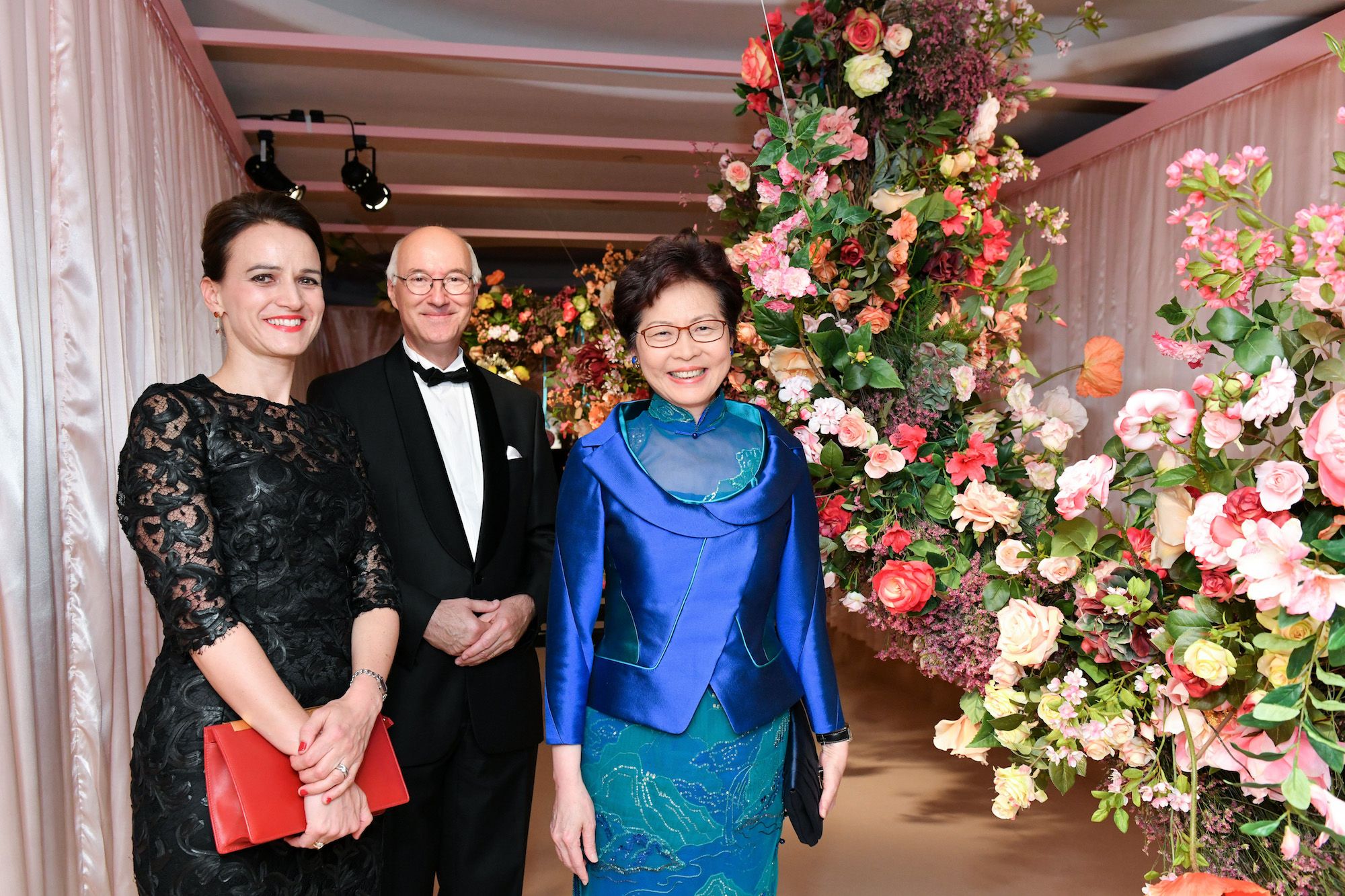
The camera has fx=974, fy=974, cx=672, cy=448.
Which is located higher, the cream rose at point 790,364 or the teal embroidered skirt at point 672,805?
the cream rose at point 790,364

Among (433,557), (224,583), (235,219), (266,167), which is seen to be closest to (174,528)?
(224,583)

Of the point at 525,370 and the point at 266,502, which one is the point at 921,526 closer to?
the point at 266,502

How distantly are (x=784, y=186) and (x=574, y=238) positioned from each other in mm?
5147

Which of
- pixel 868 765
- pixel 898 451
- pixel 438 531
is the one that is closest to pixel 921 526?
pixel 898 451

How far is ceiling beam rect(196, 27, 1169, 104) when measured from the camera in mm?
3785

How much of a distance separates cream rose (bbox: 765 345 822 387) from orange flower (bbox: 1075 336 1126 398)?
1.96ft

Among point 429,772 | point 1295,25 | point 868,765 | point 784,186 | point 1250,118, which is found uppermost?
point 1295,25

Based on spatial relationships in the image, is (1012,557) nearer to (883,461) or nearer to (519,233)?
(883,461)

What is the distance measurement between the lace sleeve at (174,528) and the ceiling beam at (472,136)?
12.0ft

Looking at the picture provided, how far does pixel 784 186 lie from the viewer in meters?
2.36

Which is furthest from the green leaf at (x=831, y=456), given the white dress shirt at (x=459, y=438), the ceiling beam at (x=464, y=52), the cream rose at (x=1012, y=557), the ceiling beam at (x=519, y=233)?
the ceiling beam at (x=519, y=233)

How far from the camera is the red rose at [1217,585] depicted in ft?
4.68

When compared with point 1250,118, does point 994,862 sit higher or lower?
lower

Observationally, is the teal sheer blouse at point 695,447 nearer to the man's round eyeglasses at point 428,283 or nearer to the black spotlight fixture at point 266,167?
the man's round eyeglasses at point 428,283
